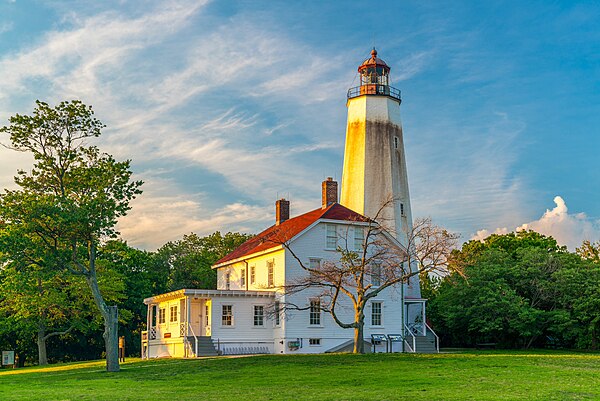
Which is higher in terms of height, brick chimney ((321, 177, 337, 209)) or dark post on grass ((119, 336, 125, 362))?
brick chimney ((321, 177, 337, 209))

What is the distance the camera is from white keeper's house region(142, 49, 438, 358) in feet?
122

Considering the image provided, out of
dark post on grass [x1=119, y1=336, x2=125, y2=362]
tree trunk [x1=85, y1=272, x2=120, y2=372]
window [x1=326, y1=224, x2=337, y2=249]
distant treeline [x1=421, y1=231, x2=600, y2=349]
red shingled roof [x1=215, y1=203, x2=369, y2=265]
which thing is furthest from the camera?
distant treeline [x1=421, y1=231, x2=600, y2=349]

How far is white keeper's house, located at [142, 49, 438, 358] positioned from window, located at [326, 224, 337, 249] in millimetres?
54

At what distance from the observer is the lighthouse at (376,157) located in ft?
146

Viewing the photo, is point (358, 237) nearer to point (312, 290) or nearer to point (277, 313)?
point (312, 290)

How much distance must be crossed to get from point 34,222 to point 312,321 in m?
16.3

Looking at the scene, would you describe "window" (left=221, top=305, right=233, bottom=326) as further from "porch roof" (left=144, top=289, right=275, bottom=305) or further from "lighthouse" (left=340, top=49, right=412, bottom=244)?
"lighthouse" (left=340, top=49, right=412, bottom=244)

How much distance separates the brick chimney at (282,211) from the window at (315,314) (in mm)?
9247

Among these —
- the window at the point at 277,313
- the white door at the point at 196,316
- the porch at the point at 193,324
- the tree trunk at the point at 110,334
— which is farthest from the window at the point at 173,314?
the tree trunk at the point at 110,334

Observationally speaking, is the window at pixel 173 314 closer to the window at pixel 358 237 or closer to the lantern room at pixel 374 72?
the window at pixel 358 237

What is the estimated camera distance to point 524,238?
53.7m

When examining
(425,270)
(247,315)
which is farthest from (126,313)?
(425,270)

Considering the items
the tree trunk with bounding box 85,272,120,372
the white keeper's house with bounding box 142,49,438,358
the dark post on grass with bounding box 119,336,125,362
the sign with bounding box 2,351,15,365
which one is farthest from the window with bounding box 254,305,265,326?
the sign with bounding box 2,351,15,365

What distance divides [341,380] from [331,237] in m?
19.2
